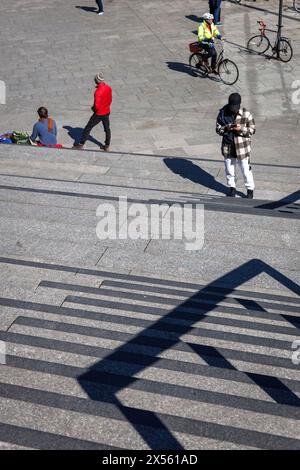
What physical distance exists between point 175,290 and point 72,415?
6.60 ft

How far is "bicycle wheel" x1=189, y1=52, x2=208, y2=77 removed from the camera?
15475 millimetres

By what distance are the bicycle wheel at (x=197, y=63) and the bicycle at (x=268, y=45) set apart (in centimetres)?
224

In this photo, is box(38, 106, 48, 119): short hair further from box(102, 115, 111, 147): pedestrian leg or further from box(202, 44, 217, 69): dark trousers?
box(202, 44, 217, 69): dark trousers

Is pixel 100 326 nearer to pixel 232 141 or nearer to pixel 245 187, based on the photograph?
pixel 232 141

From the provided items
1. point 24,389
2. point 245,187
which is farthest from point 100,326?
point 245,187

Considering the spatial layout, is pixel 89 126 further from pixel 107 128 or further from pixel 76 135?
pixel 76 135

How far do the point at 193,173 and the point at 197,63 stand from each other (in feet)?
21.7

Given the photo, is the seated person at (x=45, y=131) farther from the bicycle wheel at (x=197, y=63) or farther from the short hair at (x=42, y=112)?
the bicycle wheel at (x=197, y=63)

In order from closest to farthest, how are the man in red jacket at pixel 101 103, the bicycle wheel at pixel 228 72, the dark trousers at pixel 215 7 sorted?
the man in red jacket at pixel 101 103, the bicycle wheel at pixel 228 72, the dark trousers at pixel 215 7

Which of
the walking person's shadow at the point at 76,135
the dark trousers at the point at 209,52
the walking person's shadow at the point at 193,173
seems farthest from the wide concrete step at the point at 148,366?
the dark trousers at the point at 209,52

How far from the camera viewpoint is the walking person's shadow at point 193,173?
370 inches

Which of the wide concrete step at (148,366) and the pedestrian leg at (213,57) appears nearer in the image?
the wide concrete step at (148,366)

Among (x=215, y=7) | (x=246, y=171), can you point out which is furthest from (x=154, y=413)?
(x=215, y=7)

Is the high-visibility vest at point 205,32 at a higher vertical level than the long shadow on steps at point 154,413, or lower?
higher
